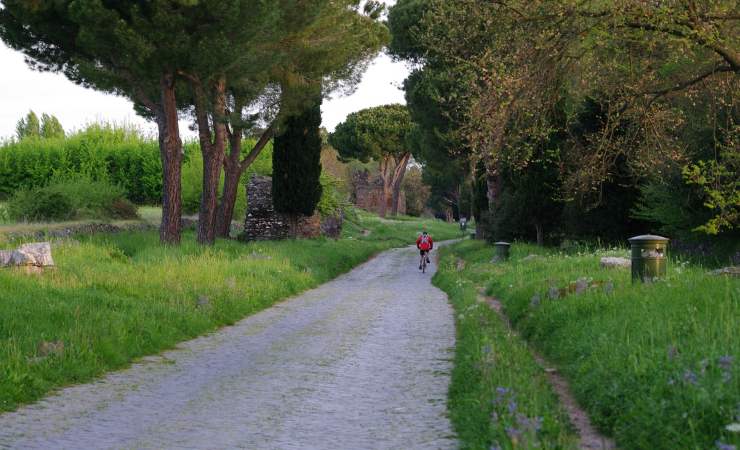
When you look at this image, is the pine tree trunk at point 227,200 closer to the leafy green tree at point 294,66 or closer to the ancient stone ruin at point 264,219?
the leafy green tree at point 294,66

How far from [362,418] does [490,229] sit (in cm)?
2434

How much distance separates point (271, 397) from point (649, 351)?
380 centimetres

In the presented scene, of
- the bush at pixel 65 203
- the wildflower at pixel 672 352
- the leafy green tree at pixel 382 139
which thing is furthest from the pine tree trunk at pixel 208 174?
the leafy green tree at pixel 382 139

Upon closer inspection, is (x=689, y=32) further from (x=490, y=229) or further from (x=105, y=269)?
(x=490, y=229)

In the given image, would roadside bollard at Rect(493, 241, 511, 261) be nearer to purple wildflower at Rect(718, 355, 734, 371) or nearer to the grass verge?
the grass verge

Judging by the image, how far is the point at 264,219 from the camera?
3791 centimetres

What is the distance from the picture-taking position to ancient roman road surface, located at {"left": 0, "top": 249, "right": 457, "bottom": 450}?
6523 millimetres

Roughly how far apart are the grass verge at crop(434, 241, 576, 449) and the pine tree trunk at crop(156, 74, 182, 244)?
511 inches

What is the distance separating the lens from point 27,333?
10078mm

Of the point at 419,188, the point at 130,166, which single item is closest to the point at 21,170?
the point at 130,166

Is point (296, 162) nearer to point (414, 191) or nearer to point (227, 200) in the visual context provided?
point (227, 200)

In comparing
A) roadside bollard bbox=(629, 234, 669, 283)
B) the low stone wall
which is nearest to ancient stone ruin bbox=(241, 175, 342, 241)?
the low stone wall

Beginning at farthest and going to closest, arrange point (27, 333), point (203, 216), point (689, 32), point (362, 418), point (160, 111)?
point (203, 216), point (160, 111), point (689, 32), point (27, 333), point (362, 418)

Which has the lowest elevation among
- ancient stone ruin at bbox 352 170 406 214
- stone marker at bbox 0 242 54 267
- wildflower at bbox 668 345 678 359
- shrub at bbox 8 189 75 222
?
wildflower at bbox 668 345 678 359
